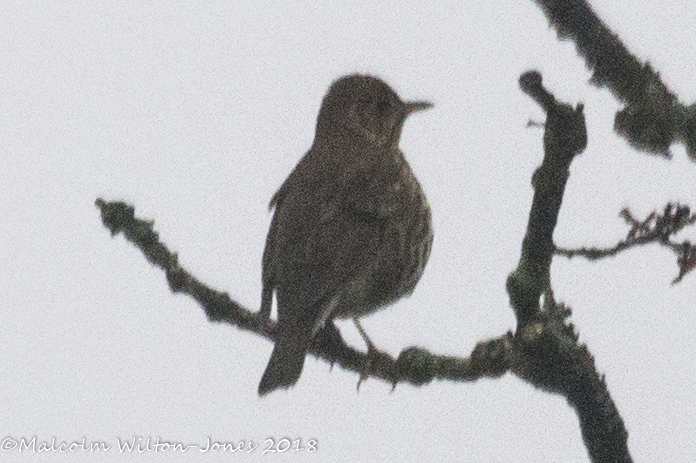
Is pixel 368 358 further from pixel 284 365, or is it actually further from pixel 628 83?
pixel 628 83

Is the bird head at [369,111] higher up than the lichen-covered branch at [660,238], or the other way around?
the bird head at [369,111]

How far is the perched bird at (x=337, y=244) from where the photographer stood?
616 centimetres

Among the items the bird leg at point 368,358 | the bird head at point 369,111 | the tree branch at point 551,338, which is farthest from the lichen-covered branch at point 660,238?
the bird head at point 369,111

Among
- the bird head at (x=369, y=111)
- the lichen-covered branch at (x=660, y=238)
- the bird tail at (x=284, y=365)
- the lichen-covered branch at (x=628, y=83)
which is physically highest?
the bird head at (x=369, y=111)

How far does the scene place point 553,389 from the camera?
4797 millimetres

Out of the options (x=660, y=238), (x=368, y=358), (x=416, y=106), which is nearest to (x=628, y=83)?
(x=660, y=238)

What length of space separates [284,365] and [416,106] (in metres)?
2.83

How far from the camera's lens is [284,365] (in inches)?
230

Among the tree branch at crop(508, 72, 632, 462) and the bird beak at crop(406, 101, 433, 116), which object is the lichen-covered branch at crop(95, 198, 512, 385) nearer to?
the tree branch at crop(508, 72, 632, 462)

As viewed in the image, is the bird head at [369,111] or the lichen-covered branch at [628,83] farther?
the bird head at [369,111]

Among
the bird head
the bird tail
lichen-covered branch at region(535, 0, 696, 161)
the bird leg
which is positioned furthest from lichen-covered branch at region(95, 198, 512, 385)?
the bird head

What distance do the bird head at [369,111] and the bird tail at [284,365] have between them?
7.84ft

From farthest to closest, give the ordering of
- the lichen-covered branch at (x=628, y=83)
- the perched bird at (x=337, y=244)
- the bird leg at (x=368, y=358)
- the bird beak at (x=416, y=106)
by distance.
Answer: the bird beak at (x=416, y=106) → the perched bird at (x=337, y=244) → the bird leg at (x=368, y=358) → the lichen-covered branch at (x=628, y=83)

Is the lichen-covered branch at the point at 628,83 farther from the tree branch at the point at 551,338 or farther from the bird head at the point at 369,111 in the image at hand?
the bird head at the point at 369,111
